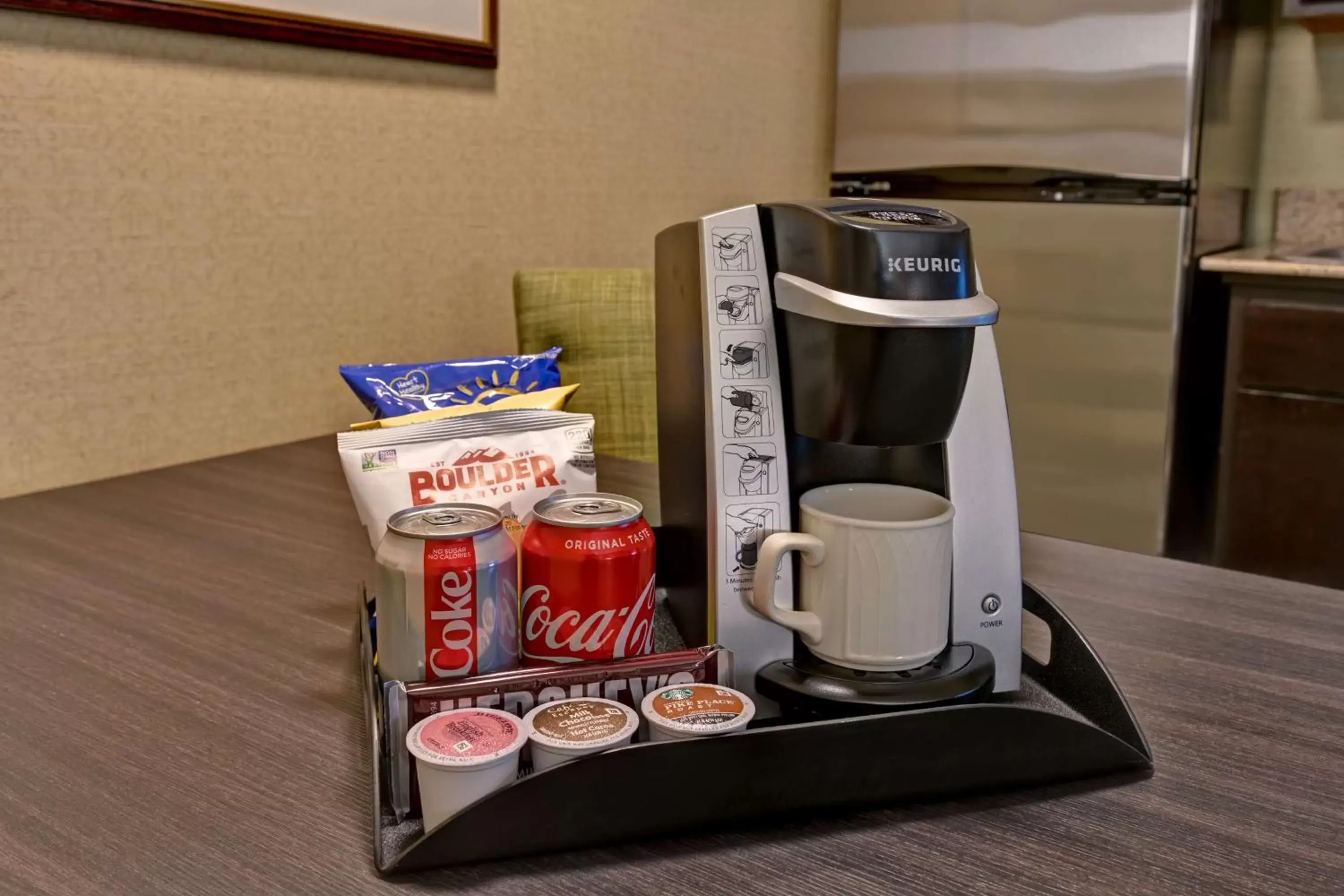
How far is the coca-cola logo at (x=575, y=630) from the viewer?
622 mm

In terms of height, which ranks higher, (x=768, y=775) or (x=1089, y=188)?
(x=1089, y=188)

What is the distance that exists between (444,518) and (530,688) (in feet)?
0.37

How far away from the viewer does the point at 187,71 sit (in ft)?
4.45

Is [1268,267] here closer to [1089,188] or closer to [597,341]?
[1089,188]

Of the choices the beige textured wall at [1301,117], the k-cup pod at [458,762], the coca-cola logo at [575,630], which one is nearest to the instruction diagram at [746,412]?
the coca-cola logo at [575,630]

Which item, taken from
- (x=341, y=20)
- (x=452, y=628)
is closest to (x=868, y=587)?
(x=452, y=628)

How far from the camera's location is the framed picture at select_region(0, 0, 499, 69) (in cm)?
129

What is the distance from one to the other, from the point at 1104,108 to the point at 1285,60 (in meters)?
0.59

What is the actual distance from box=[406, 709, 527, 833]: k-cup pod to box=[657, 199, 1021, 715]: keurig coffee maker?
16 cm

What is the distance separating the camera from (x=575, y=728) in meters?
0.56

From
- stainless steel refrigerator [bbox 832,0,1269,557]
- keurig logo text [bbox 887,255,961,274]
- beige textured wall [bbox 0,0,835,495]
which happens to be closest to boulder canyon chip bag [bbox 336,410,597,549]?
keurig logo text [bbox 887,255,961,274]

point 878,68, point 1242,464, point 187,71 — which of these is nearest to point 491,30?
point 187,71

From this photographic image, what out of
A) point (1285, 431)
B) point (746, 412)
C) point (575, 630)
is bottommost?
point (1285, 431)

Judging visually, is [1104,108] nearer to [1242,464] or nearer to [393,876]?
[1242,464]
